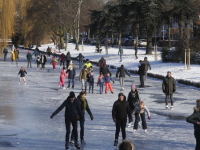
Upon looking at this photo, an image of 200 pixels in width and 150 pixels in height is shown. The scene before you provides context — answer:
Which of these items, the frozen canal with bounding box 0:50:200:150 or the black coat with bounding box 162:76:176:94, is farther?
the black coat with bounding box 162:76:176:94

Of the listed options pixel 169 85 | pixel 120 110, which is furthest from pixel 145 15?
pixel 120 110

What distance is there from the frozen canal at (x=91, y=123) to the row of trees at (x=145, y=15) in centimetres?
1944

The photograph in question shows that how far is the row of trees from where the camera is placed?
40344 mm

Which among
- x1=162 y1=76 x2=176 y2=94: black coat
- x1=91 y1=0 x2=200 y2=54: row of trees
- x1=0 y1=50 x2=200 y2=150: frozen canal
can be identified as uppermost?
x1=91 y1=0 x2=200 y2=54: row of trees

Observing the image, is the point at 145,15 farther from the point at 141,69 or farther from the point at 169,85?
the point at 169,85

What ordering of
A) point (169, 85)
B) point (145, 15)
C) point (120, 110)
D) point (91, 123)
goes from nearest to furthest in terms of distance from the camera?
point (120, 110)
point (91, 123)
point (169, 85)
point (145, 15)

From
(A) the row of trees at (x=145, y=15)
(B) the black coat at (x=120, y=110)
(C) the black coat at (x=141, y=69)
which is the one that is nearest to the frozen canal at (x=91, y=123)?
(B) the black coat at (x=120, y=110)

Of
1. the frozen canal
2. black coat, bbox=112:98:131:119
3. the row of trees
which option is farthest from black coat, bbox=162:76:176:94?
the row of trees

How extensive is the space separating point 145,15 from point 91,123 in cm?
3042

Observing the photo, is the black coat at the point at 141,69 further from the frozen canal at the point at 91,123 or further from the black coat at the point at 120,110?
the black coat at the point at 120,110

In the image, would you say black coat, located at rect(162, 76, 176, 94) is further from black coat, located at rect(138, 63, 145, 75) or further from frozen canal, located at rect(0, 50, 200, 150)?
black coat, located at rect(138, 63, 145, 75)

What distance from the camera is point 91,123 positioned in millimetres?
13328

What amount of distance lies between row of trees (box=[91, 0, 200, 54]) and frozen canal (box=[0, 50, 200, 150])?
765 inches

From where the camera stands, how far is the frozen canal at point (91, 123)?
10.5 m
